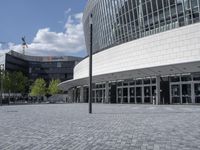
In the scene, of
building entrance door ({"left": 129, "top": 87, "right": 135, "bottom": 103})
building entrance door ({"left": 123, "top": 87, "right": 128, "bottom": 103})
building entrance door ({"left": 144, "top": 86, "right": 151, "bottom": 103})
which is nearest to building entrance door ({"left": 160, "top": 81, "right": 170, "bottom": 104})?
building entrance door ({"left": 144, "top": 86, "right": 151, "bottom": 103})

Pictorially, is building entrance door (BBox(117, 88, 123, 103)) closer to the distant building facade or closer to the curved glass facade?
the curved glass facade

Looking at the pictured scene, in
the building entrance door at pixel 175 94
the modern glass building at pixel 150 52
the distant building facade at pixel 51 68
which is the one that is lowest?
the building entrance door at pixel 175 94

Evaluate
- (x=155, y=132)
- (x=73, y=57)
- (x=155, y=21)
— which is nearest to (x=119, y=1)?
(x=155, y=21)

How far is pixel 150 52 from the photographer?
1198 inches

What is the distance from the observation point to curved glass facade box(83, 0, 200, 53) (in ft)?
105

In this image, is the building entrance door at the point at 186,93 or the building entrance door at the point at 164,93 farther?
the building entrance door at the point at 164,93

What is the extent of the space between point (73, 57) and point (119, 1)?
89.0 meters

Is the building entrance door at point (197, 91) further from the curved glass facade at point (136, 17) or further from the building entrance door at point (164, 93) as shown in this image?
the curved glass facade at point (136, 17)

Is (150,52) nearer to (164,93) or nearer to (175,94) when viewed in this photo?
(164,93)

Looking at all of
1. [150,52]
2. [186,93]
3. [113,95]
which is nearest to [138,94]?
[113,95]

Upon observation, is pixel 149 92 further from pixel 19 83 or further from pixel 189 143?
pixel 19 83

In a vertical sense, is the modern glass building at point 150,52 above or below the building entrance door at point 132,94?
above

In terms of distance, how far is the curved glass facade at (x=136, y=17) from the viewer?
105 feet

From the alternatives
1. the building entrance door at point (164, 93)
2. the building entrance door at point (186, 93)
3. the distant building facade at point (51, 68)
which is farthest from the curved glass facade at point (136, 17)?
the distant building facade at point (51, 68)
